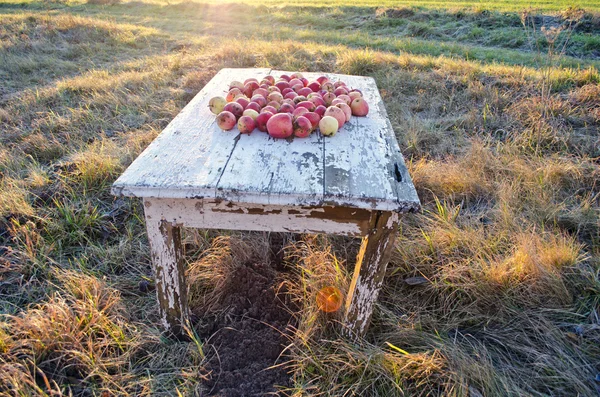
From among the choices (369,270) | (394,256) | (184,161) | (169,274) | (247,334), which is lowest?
(247,334)

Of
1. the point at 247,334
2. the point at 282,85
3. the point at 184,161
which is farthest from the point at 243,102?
the point at 247,334

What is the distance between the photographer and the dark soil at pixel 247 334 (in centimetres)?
153

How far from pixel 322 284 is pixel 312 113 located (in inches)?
34.7

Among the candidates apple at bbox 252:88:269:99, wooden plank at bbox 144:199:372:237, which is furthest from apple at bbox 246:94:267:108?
wooden plank at bbox 144:199:372:237

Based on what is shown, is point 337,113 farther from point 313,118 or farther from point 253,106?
point 253,106

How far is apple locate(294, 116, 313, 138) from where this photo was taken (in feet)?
5.29

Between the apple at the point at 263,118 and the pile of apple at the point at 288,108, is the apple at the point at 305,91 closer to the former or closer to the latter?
the pile of apple at the point at 288,108

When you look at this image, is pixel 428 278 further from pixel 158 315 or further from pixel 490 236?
pixel 158 315

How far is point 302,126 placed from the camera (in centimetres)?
162

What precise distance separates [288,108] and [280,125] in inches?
6.8

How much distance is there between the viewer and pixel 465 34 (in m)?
9.57

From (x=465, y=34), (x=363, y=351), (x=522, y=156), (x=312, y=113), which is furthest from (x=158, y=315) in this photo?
(x=465, y=34)

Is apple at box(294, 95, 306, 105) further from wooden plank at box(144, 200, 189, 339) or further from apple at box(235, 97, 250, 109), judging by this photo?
wooden plank at box(144, 200, 189, 339)

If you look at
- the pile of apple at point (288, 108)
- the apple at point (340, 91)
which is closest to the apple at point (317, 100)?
the pile of apple at point (288, 108)
